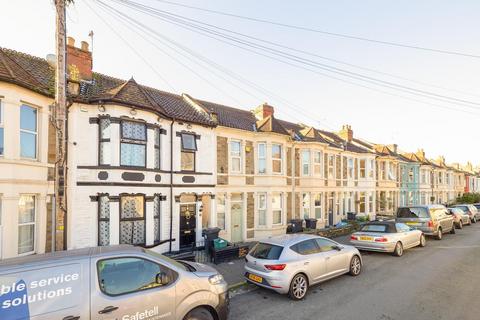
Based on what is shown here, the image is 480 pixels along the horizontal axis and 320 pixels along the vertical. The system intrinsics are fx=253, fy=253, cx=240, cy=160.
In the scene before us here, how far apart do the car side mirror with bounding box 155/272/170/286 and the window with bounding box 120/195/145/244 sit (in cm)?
657

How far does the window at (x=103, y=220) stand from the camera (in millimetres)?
9898

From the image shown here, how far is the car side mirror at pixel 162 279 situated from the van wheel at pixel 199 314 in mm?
769

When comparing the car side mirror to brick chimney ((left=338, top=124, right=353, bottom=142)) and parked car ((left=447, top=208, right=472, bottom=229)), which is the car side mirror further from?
brick chimney ((left=338, top=124, right=353, bottom=142))

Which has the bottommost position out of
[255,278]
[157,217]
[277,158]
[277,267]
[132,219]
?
[255,278]

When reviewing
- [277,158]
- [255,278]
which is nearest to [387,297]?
[255,278]

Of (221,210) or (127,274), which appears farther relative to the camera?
(221,210)

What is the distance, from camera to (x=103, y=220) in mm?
9945

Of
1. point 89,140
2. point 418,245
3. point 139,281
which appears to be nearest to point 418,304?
point 139,281

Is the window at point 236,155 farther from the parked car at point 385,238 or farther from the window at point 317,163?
the parked car at point 385,238

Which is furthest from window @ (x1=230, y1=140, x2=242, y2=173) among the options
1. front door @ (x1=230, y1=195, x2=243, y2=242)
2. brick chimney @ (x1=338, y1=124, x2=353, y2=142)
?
brick chimney @ (x1=338, y1=124, x2=353, y2=142)

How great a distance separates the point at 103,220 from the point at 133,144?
324cm

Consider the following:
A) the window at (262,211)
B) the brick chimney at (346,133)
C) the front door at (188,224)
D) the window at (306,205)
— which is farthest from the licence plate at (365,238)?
the brick chimney at (346,133)

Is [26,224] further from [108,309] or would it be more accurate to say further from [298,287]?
[298,287]

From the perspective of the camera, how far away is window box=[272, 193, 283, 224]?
15.9 meters
